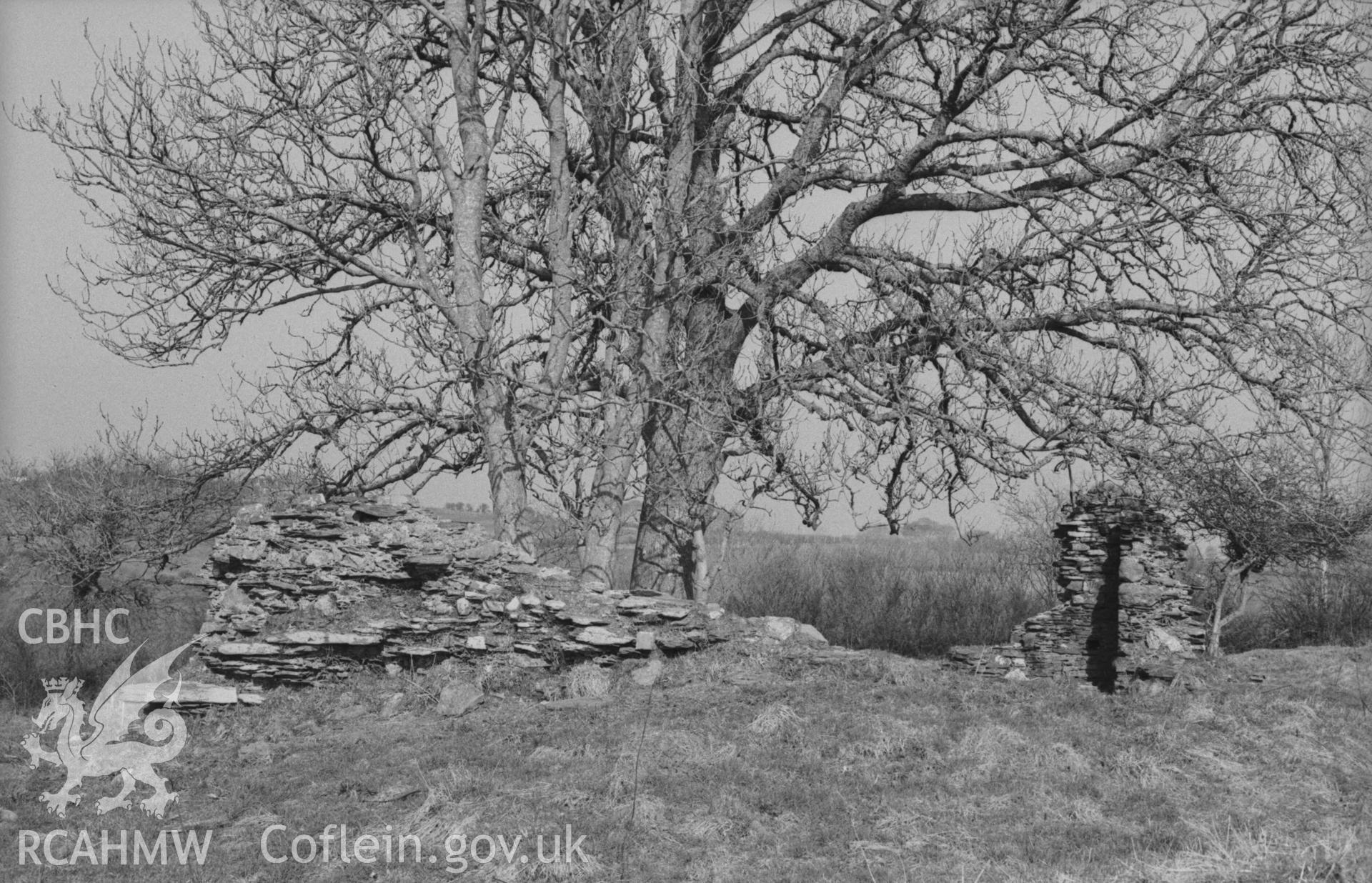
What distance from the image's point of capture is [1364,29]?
35.2 ft

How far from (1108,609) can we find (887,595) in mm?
9589

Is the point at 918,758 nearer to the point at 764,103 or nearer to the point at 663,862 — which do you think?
the point at 663,862

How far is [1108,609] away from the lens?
11867mm

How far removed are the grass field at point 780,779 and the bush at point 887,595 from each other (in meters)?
8.20

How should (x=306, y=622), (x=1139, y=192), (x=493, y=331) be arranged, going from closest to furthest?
(x=306, y=622)
(x=1139, y=192)
(x=493, y=331)

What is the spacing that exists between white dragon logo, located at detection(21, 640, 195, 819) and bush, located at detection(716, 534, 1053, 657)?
10.6 meters

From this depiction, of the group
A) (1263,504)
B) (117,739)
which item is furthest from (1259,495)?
(117,739)

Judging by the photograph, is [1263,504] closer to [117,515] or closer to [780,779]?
[780,779]

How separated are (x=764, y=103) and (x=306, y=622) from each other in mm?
8220

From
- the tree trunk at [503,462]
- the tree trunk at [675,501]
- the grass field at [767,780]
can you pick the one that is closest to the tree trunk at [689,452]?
the tree trunk at [675,501]

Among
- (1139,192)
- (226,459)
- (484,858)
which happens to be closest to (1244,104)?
(1139,192)

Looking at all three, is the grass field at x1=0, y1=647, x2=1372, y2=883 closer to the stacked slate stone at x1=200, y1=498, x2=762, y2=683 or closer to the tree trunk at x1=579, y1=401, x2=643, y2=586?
the stacked slate stone at x1=200, y1=498, x2=762, y2=683

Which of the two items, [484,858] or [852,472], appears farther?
[852,472]

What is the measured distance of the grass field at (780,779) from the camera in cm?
619
